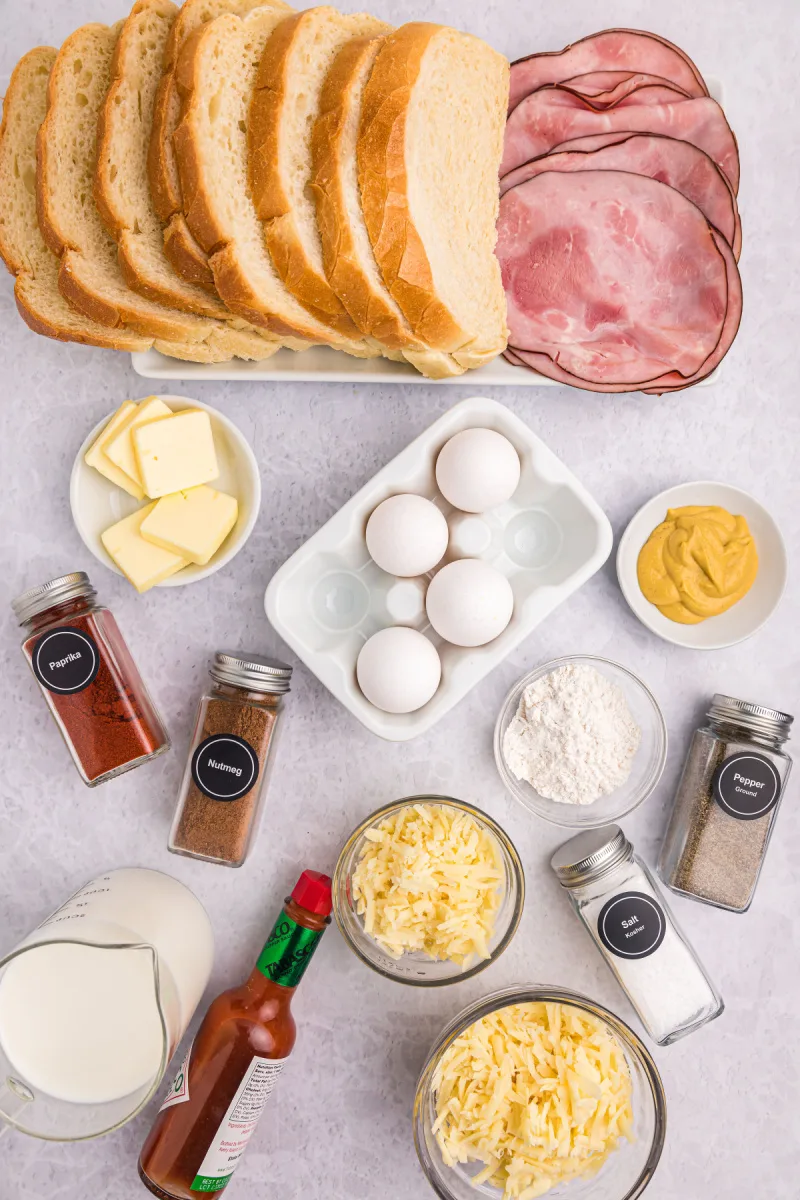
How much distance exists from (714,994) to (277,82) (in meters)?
1.54

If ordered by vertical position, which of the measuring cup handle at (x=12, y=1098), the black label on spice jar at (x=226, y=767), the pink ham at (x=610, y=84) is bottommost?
the measuring cup handle at (x=12, y=1098)

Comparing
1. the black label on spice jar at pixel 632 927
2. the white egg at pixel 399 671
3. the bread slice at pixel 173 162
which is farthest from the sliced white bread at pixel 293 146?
the black label on spice jar at pixel 632 927

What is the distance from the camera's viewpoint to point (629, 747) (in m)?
1.37

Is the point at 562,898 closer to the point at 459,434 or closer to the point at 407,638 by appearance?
the point at 407,638

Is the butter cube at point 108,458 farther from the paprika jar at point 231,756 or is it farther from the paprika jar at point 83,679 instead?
the paprika jar at point 231,756

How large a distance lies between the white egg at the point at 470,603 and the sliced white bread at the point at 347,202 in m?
0.35

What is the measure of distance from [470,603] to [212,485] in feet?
1.61

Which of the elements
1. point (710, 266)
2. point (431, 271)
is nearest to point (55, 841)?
point (431, 271)

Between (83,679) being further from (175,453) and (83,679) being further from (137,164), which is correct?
(137,164)

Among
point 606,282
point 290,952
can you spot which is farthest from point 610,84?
point 290,952

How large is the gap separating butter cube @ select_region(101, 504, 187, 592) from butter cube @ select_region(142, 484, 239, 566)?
1 centimetres

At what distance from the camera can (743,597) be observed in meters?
1.43

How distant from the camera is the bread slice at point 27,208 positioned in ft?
4.27

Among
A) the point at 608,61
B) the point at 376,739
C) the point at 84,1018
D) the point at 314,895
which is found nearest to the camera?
the point at 84,1018
